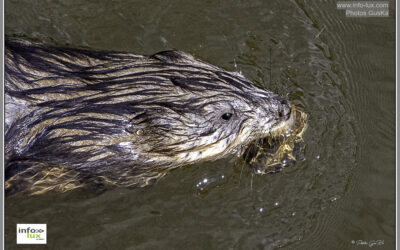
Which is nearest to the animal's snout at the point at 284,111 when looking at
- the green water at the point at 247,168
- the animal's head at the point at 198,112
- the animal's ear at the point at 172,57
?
the animal's head at the point at 198,112

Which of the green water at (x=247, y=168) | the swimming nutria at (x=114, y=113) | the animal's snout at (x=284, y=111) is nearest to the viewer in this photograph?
the swimming nutria at (x=114, y=113)

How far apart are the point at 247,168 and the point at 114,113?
1.76 meters

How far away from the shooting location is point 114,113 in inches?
138

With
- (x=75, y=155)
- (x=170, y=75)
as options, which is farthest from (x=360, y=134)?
(x=75, y=155)

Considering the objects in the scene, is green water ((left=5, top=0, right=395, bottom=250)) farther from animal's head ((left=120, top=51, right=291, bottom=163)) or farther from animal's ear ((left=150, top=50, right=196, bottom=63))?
animal's ear ((left=150, top=50, right=196, bottom=63))

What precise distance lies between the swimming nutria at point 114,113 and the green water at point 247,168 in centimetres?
102

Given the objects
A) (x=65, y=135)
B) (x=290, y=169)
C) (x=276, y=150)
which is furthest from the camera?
(x=290, y=169)

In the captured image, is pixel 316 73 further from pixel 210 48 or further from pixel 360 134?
pixel 210 48

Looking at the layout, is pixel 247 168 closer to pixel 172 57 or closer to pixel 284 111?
pixel 284 111

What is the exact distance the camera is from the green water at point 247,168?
4.89m

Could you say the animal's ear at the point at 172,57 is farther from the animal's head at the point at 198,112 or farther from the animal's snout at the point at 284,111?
the animal's snout at the point at 284,111

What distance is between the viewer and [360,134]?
16.6 ft

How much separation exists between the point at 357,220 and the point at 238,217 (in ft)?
3.95

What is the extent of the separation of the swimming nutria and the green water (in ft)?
3.34
